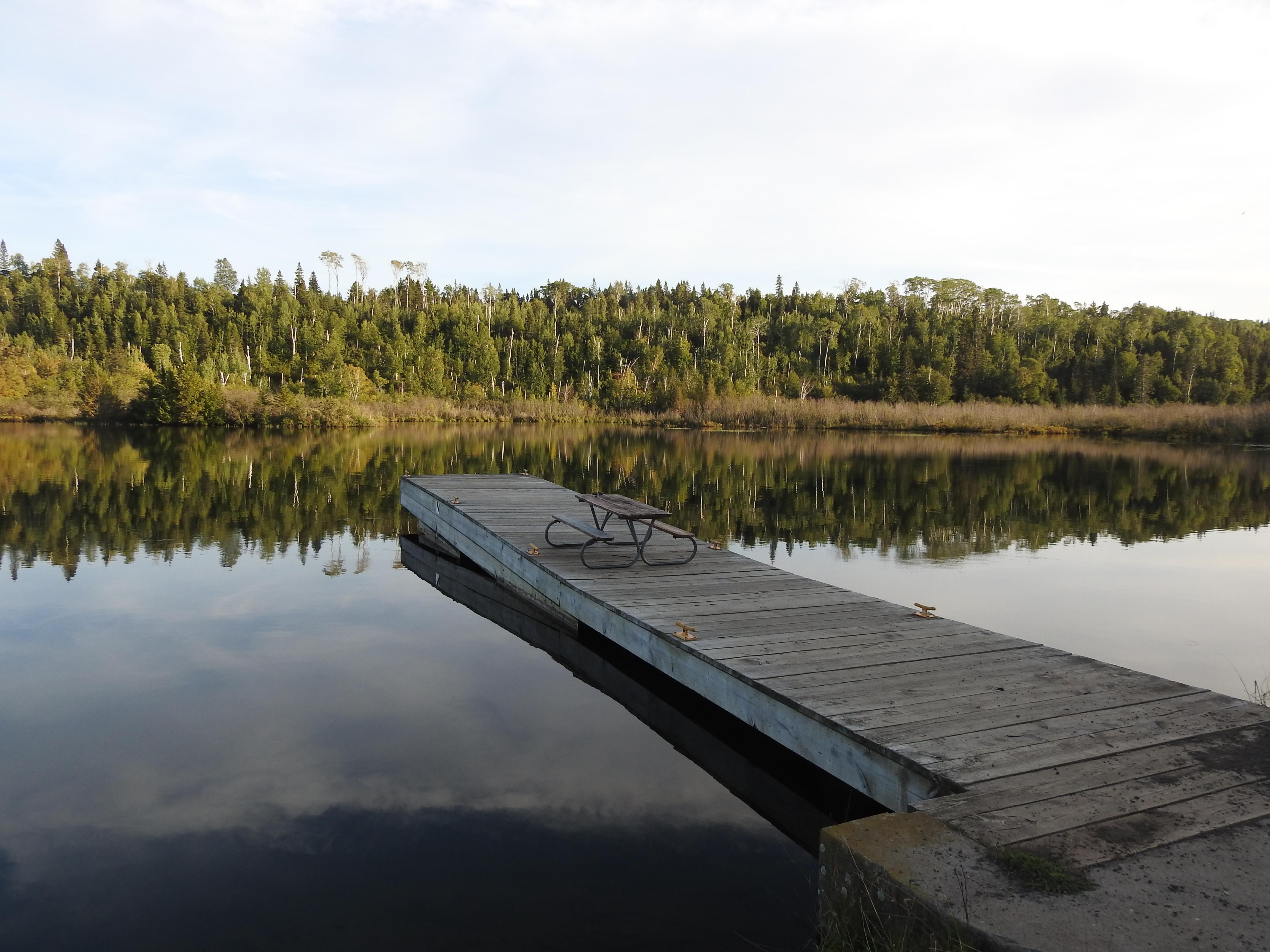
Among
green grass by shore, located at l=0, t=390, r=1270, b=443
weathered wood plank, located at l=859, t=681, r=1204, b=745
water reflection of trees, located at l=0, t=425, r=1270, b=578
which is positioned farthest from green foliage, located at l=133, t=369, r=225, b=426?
weathered wood plank, located at l=859, t=681, r=1204, b=745

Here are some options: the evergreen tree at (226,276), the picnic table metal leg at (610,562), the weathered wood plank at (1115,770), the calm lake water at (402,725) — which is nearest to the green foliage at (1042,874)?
the weathered wood plank at (1115,770)

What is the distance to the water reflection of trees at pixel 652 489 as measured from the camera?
1278 cm

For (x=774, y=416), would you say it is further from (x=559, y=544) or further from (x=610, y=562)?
(x=610, y=562)

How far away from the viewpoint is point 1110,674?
504cm

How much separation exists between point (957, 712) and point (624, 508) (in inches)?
177

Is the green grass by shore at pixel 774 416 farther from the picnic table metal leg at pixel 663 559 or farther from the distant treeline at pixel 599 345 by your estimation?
the picnic table metal leg at pixel 663 559

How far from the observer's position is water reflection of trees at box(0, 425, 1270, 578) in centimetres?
1278

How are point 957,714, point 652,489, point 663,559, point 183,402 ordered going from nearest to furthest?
1. point 957,714
2. point 663,559
3. point 652,489
4. point 183,402

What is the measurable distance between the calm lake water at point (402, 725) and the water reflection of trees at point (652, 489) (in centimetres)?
16

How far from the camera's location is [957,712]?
4375 mm

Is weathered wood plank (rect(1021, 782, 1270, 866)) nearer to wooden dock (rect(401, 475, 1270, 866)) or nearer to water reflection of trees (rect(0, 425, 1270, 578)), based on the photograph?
wooden dock (rect(401, 475, 1270, 866))

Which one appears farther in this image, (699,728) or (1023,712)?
(699,728)

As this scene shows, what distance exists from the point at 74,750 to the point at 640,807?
3.39m

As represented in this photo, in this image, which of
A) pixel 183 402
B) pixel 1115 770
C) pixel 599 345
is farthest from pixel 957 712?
pixel 599 345
